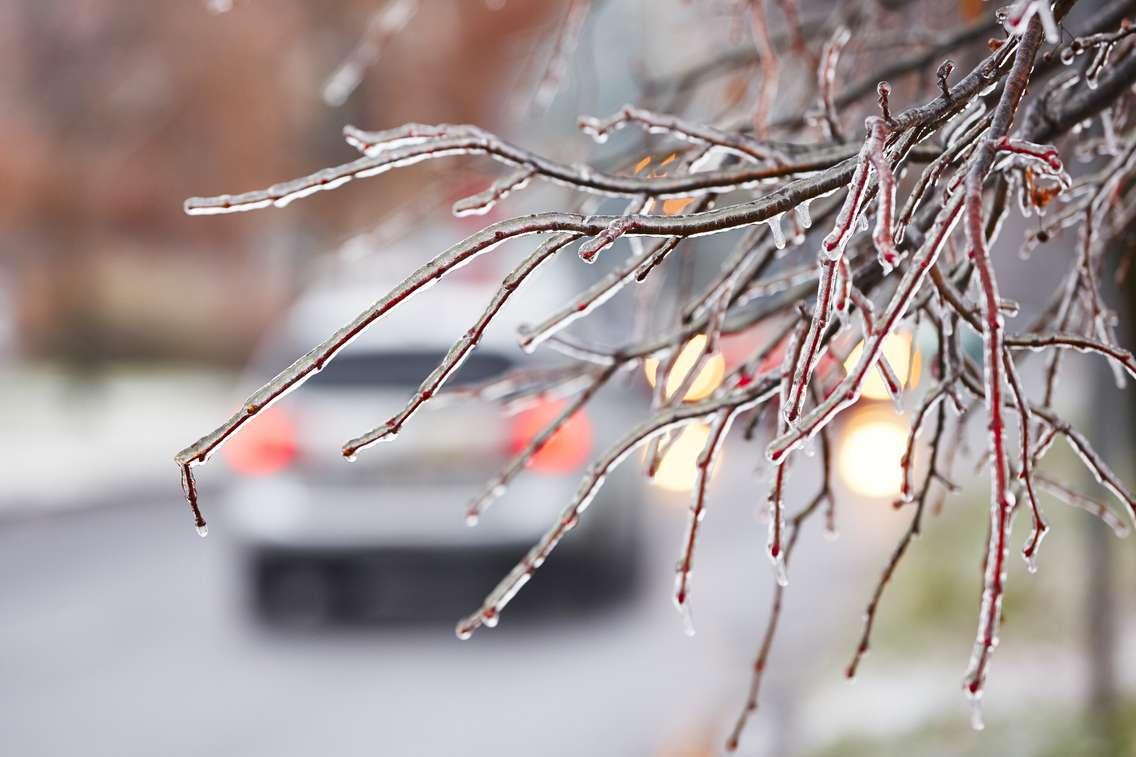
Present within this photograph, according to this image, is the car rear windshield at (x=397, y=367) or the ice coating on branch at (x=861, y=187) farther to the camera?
the car rear windshield at (x=397, y=367)

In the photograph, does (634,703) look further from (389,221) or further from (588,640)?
(389,221)

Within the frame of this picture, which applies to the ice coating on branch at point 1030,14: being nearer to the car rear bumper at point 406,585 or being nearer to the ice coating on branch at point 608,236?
the ice coating on branch at point 608,236

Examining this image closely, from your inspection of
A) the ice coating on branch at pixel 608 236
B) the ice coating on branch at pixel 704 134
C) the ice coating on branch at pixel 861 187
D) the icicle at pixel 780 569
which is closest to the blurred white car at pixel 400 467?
the ice coating on branch at pixel 704 134

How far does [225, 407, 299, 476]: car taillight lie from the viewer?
6008 mm

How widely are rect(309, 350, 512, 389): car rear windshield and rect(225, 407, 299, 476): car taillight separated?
Answer: 9.8 inches

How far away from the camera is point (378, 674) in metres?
5.74

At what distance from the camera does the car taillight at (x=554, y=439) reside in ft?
19.4

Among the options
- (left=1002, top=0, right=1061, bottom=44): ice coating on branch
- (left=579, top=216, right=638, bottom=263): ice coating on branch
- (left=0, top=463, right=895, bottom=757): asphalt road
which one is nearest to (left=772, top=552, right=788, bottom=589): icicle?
(left=579, top=216, right=638, bottom=263): ice coating on branch

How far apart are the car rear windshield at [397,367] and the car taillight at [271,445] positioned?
249 millimetres

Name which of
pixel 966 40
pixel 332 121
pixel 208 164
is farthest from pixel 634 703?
pixel 208 164

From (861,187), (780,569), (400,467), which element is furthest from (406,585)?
(861,187)

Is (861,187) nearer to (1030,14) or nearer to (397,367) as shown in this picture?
(1030,14)

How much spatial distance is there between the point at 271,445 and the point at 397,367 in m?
0.74

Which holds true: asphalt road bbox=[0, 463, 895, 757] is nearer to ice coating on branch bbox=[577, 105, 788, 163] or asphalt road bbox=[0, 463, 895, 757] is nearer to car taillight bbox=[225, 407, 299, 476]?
car taillight bbox=[225, 407, 299, 476]
